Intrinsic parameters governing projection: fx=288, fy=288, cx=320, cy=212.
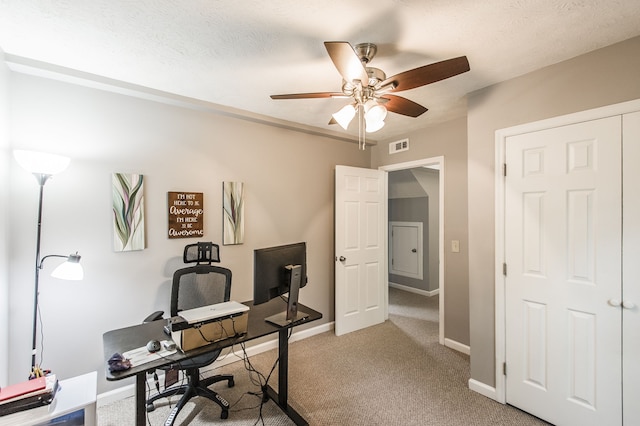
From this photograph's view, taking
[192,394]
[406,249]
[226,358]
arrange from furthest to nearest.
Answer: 1. [406,249]
2. [226,358]
3. [192,394]

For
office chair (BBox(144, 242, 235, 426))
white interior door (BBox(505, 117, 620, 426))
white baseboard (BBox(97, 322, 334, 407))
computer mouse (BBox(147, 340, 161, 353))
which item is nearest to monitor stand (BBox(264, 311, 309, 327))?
office chair (BBox(144, 242, 235, 426))

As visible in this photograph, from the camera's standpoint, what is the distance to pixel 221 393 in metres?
2.41

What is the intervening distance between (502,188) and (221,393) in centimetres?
284

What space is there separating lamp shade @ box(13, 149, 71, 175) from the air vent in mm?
3331

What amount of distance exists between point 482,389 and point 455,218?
1.65 metres

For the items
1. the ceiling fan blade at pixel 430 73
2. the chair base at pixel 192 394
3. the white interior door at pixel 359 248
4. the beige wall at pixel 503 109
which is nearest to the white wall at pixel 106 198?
the chair base at pixel 192 394

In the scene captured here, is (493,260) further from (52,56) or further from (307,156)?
(52,56)

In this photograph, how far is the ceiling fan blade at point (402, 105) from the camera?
1.90m

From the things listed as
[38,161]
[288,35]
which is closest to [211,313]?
[38,161]

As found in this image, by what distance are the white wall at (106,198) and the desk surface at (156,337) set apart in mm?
621

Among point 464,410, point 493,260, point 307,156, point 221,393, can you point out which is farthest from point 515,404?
point 307,156

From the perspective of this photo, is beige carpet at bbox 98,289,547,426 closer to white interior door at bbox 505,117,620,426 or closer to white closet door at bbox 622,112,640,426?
white interior door at bbox 505,117,620,426

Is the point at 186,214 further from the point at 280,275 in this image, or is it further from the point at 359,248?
the point at 359,248

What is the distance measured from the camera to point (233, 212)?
2916 mm
